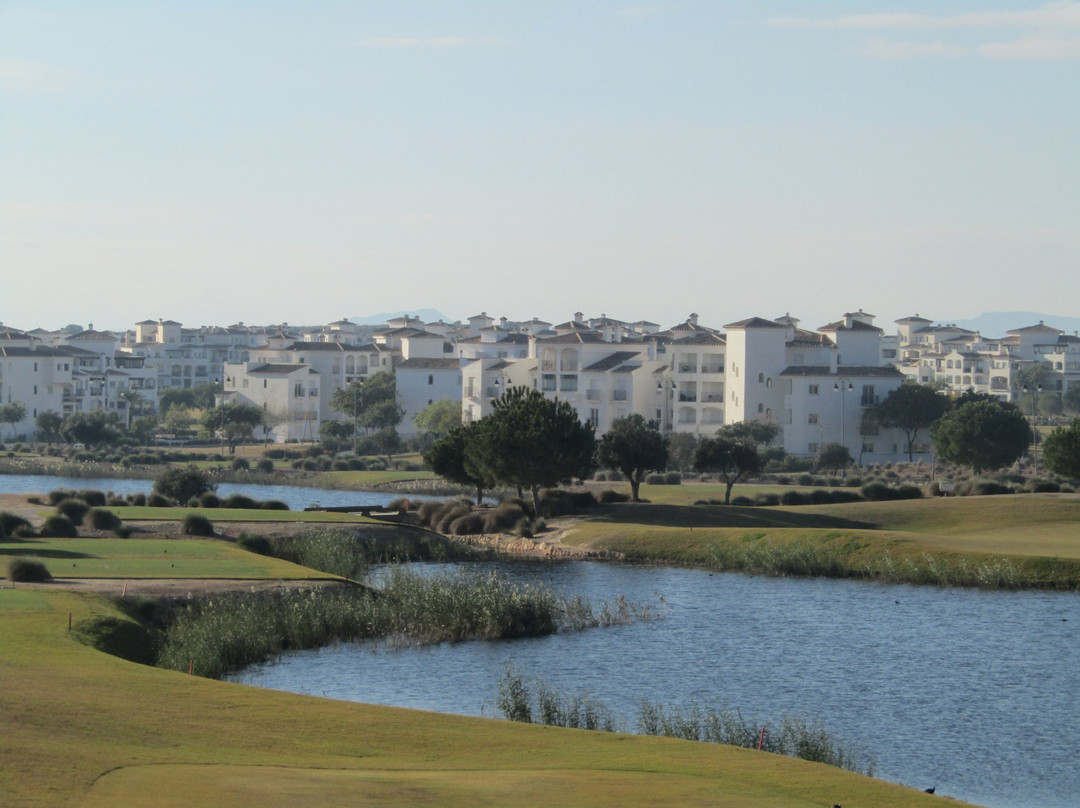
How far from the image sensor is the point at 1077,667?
1414 inches

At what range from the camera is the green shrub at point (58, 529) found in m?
51.9

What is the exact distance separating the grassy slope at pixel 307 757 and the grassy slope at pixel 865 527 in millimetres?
32015

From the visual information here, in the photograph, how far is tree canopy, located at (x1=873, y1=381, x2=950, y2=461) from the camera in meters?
106

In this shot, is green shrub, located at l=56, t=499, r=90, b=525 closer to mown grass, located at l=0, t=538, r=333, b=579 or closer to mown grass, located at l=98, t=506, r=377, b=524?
mown grass, located at l=98, t=506, r=377, b=524

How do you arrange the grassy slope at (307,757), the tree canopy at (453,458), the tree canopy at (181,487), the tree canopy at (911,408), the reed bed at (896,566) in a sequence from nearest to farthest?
the grassy slope at (307,757), the reed bed at (896,566), the tree canopy at (181,487), the tree canopy at (453,458), the tree canopy at (911,408)

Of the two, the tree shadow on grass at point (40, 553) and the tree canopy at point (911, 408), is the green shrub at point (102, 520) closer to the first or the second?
the tree shadow on grass at point (40, 553)

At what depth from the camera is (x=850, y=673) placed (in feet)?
116

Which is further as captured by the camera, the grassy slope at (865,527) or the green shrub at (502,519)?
the green shrub at (502,519)

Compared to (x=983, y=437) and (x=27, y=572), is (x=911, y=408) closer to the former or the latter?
(x=983, y=437)

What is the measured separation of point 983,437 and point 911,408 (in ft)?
75.2

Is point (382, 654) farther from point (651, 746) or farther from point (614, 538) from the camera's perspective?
point (614, 538)

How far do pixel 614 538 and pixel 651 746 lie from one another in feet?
121

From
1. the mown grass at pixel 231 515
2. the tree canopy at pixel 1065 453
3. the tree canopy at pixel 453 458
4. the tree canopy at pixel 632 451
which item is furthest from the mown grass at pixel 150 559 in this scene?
the tree canopy at pixel 1065 453

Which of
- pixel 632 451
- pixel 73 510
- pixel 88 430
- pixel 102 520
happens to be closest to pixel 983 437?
pixel 632 451
